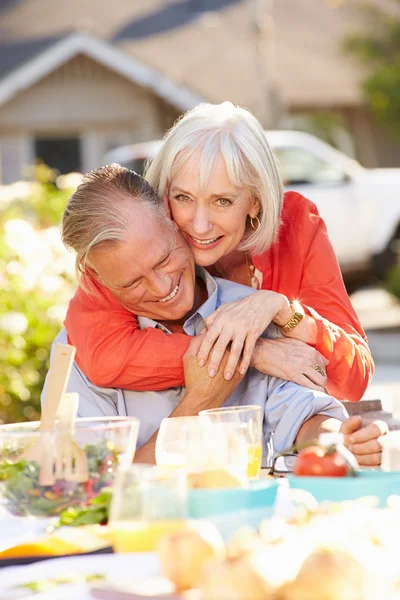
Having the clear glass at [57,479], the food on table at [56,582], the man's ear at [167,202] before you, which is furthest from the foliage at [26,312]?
the food on table at [56,582]

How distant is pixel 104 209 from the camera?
10.3 feet

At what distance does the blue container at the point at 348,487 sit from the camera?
2121 mm

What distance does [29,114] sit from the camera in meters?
20.9

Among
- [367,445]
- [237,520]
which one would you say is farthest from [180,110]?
[237,520]

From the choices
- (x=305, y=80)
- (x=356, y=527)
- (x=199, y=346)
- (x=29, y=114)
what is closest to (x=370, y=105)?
(x=305, y=80)

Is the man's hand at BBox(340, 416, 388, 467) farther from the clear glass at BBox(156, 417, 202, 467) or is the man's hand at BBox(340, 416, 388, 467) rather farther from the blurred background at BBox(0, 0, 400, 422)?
the blurred background at BBox(0, 0, 400, 422)

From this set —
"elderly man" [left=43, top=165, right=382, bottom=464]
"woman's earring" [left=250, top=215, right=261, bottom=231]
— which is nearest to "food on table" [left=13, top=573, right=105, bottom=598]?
"elderly man" [left=43, top=165, right=382, bottom=464]

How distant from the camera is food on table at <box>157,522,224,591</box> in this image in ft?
5.11

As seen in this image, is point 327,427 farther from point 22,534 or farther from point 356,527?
point 356,527

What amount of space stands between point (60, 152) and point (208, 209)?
18425 mm

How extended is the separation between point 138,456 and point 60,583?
127 cm

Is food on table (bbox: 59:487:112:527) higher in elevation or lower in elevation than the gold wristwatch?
lower

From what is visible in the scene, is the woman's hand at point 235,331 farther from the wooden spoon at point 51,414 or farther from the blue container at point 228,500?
the blue container at point 228,500

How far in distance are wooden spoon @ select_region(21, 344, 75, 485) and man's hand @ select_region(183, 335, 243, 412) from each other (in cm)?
85
